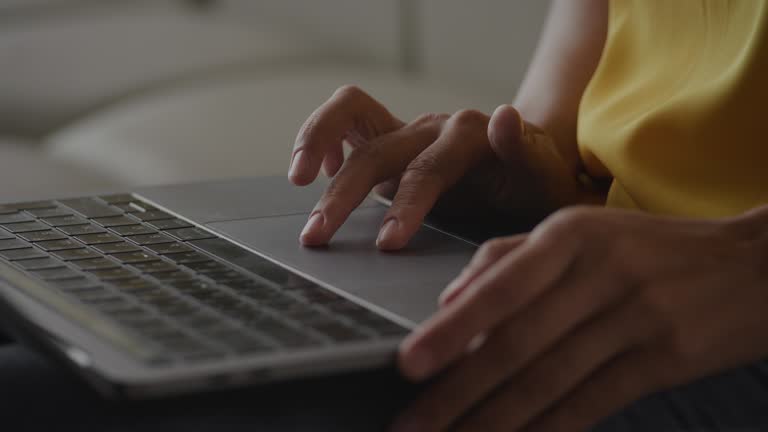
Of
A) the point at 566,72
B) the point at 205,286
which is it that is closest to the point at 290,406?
the point at 205,286

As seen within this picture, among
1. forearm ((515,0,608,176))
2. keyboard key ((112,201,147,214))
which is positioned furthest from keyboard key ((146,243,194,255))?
forearm ((515,0,608,176))

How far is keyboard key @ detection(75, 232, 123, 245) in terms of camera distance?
0.69 metres

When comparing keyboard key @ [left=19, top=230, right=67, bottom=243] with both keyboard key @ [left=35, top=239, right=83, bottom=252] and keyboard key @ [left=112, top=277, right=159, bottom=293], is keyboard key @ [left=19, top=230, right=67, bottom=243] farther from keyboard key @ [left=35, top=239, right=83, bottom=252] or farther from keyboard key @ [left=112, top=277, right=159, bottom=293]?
keyboard key @ [left=112, top=277, right=159, bottom=293]

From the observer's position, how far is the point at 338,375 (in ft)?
1.55

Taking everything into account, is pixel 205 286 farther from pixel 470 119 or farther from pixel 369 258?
pixel 470 119

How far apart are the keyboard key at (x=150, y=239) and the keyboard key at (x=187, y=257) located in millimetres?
36

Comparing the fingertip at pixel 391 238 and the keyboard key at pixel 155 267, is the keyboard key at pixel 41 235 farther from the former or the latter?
the fingertip at pixel 391 238

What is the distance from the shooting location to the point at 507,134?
76 cm

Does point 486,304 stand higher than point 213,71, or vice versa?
point 486,304

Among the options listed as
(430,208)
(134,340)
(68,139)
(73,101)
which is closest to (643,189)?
(430,208)

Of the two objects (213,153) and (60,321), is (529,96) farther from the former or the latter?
(213,153)

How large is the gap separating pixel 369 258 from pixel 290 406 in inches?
6.7

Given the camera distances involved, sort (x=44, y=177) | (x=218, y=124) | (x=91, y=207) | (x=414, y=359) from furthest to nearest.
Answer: (x=218, y=124)
(x=44, y=177)
(x=91, y=207)
(x=414, y=359)

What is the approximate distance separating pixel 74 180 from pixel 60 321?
4.14ft
